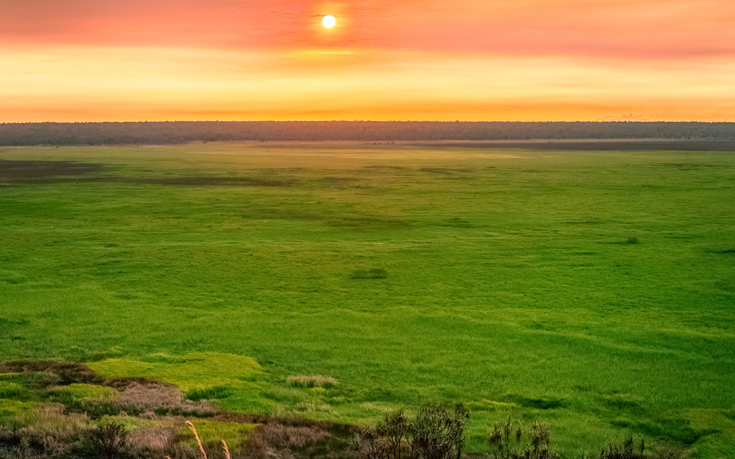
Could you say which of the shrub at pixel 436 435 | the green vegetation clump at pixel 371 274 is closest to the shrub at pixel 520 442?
the shrub at pixel 436 435

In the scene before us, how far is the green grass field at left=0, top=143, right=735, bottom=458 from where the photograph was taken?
12406 mm

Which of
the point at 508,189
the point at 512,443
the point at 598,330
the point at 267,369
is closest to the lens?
the point at 512,443

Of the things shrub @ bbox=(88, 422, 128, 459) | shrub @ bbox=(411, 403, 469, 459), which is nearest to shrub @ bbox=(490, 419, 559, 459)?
shrub @ bbox=(411, 403, 469, 459)

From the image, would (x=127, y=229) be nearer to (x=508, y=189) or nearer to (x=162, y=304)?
(x=162, y=304)

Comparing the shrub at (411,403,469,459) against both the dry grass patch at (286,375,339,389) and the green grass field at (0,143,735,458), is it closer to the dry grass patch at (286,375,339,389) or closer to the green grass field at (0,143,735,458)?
the green grass field at (0,143,735,458)

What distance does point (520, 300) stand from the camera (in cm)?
1888

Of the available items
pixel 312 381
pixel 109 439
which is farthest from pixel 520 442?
pixel 109 439

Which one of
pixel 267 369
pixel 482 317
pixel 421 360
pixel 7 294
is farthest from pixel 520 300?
pixel 7 294

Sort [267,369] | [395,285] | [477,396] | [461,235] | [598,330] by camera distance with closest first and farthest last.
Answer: [477,396]
[267,369]
[598,330]
[395,285]
[461,235]

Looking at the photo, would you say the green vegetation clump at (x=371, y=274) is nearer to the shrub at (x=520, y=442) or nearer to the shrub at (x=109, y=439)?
the shrub at (x=520, y=442)

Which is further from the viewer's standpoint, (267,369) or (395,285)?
(395,285)

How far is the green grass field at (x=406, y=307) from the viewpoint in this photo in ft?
40.7

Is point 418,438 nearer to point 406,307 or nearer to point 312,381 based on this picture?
point 312,381

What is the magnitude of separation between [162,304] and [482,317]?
29.5 ft
